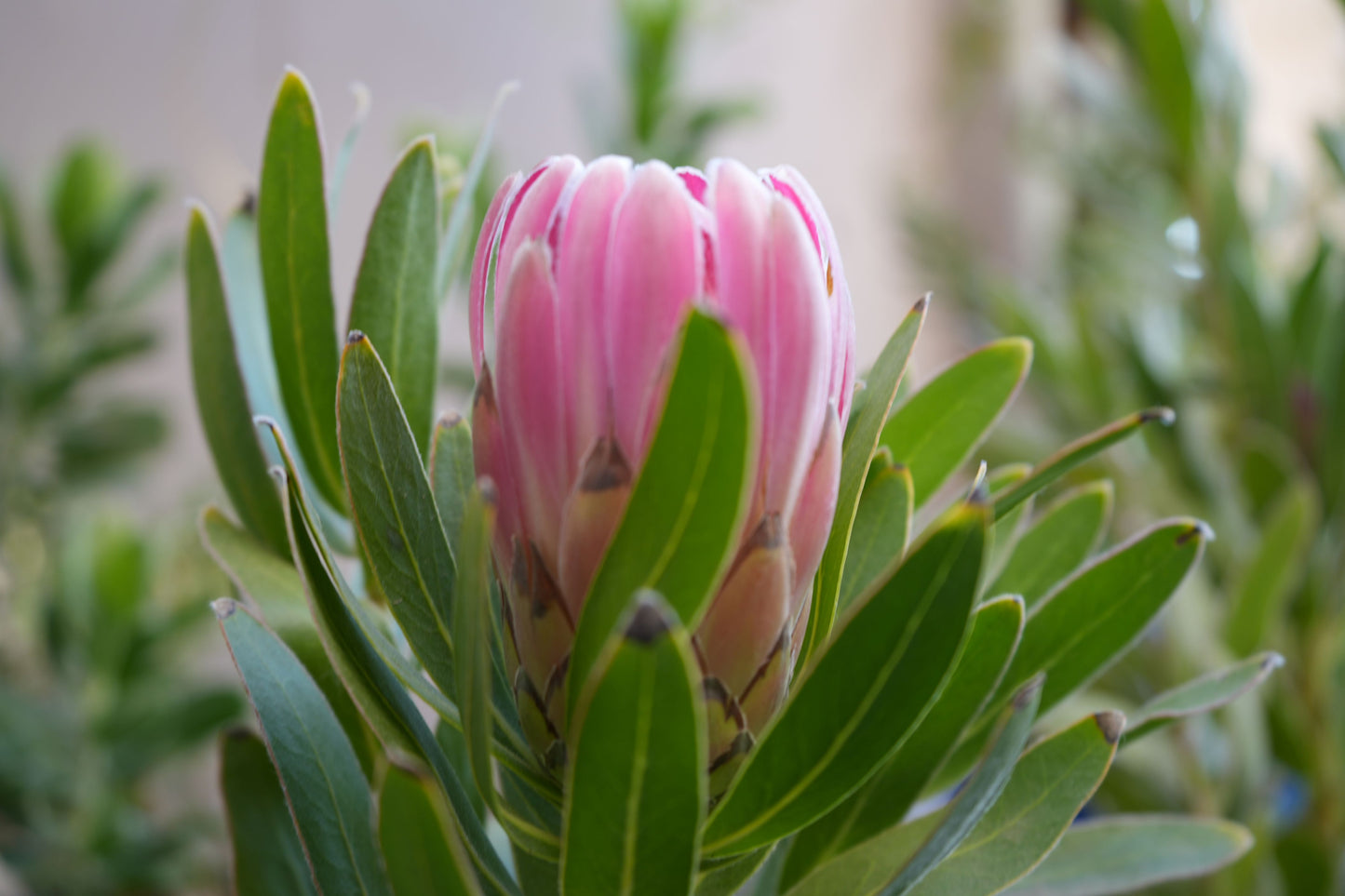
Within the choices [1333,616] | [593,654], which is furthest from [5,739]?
[1333,616]

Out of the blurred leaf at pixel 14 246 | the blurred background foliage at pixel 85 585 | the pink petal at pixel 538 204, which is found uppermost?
the blurred leaf at pixel 14 246

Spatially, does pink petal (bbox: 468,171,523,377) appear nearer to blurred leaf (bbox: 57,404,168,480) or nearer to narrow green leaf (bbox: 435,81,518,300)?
narrow green leaf (bbox: 435,81,518,300)

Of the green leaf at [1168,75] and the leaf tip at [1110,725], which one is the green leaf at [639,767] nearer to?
the leaf tip at [1110,725]

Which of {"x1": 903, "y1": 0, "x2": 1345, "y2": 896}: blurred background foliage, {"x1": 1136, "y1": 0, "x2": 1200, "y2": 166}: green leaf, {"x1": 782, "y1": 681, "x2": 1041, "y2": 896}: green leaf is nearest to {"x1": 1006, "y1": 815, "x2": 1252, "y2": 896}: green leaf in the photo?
{"x1": 782, "y1": 681, "x2": 1041, "y2": 896}: green leaf

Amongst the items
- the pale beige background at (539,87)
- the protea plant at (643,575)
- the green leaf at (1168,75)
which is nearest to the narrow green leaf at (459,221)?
the protea plant at (643,575)

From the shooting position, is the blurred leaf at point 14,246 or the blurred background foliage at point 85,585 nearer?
the blurred background foliage at point 85,585

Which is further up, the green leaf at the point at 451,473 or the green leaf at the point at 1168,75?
the green leaf at the point at 1168,75

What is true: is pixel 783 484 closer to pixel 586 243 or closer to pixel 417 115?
pixel 586 243

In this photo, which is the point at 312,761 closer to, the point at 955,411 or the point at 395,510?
the point at 395,510
